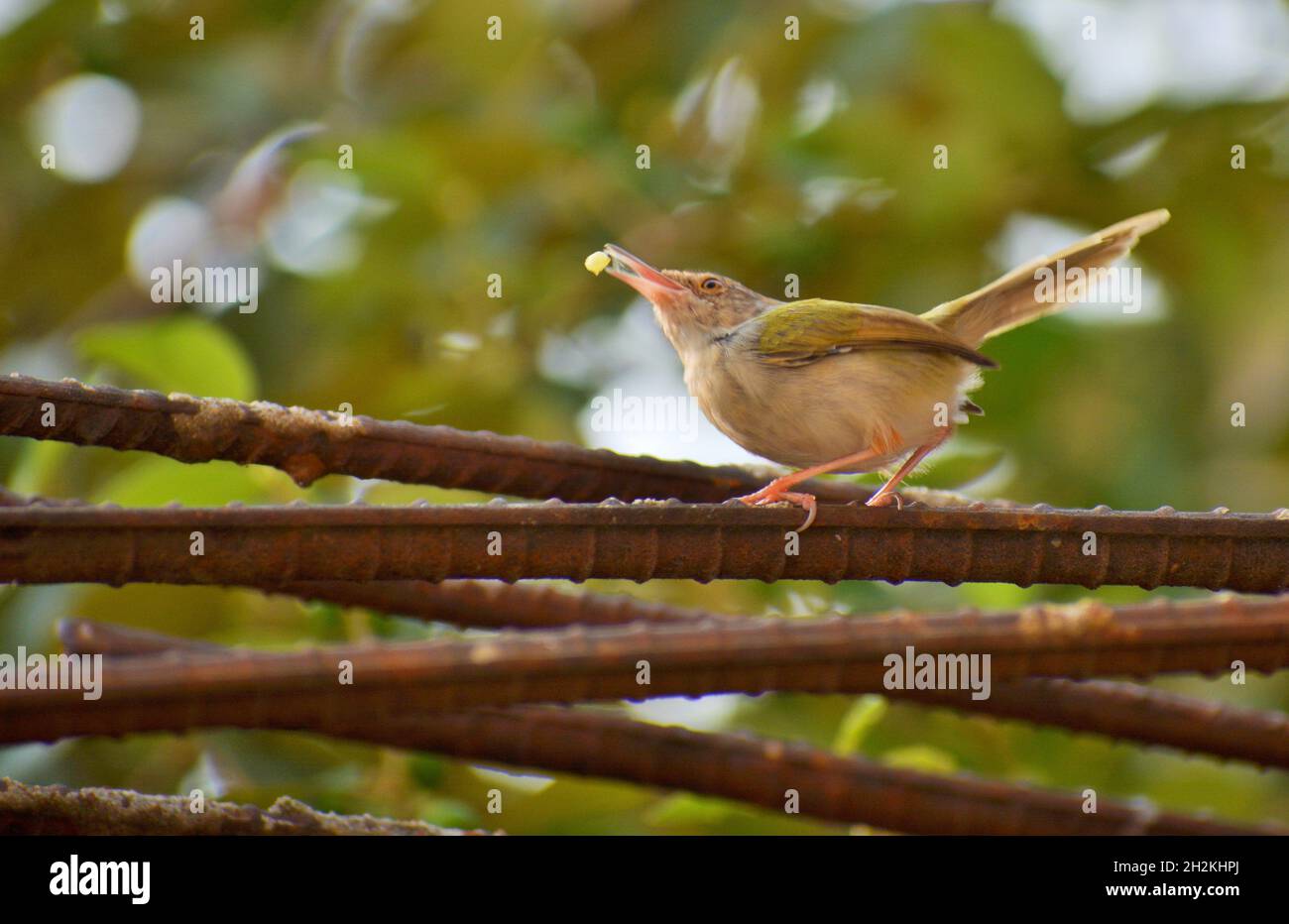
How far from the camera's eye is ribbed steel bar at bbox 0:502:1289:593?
1553mm

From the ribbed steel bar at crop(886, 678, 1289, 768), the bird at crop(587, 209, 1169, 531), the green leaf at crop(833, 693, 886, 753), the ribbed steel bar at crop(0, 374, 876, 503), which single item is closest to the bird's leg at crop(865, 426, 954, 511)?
the bird at crop(587, 209, 1169, 531)

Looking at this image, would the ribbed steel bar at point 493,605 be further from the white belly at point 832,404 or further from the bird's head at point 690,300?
the bird's head at point 690,300

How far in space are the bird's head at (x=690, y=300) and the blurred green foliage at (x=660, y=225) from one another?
2.48 feet

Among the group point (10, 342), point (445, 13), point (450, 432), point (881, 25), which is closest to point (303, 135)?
point (445, 13)

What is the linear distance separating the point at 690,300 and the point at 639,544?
240cm

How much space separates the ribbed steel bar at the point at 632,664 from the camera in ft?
5.76

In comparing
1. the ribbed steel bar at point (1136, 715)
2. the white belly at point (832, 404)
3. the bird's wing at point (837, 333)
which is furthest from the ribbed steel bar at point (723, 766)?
the bird's wing at point (837, 333)

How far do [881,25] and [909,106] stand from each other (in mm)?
942

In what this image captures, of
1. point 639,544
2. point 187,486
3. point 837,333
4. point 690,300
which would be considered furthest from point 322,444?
point 690,300

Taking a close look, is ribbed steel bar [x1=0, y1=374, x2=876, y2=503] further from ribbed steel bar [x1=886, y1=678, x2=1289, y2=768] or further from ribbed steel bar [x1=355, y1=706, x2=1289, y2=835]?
ribbed steel bar [x1=886, y1=678, x2=1289, y2=768]

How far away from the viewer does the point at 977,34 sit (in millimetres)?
4852

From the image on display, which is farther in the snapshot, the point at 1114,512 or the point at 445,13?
the point at 445,13

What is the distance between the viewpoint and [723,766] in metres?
2.51

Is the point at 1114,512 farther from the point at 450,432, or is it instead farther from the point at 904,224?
the point at 904,224
